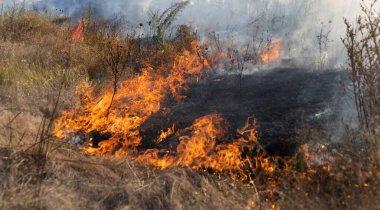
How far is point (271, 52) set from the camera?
7.49 metres

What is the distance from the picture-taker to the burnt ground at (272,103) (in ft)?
14.6

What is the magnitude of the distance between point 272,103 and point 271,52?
2.56 meters

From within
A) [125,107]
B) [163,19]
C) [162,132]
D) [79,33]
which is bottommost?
[162,132]

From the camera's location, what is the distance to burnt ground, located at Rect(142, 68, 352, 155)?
4453mm

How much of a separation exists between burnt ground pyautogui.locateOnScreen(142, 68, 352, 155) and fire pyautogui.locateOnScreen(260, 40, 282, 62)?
841 mm

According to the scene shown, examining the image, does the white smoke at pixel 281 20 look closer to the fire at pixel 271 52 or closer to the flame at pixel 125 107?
the fire at pixel 271 52

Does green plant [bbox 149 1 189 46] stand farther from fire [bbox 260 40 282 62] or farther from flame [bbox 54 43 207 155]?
fire [bbox 260 40 282 62]

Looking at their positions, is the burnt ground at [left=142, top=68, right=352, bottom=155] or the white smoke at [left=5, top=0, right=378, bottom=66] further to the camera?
the white smoke at [left=5, top=0, right=378, bottom=66]

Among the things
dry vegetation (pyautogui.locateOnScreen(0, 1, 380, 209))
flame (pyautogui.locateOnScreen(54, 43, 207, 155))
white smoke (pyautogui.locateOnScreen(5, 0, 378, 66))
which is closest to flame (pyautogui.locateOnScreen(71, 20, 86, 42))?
white smoke (pyautogui.locateOnScreen(5, 0, 378, 66))

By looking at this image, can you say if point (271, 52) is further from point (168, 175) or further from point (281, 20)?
point (168, 175)

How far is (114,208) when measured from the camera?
2.92 m

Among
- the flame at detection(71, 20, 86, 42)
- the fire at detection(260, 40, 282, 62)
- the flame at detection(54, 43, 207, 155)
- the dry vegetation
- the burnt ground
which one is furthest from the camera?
the flame at detection(71, 20, 86, 42)

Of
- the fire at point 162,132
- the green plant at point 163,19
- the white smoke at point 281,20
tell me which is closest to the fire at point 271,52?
the white smoke at point 281,20

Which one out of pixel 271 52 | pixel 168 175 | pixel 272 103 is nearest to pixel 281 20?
pixel 271 52
